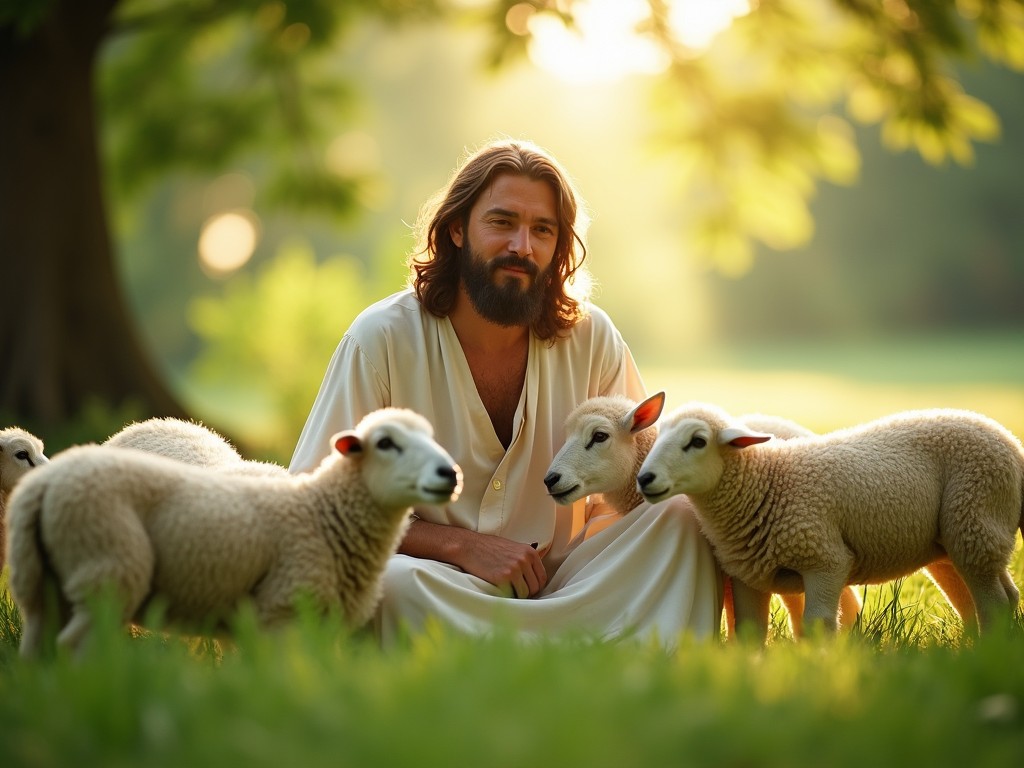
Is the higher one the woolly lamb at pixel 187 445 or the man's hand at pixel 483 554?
the woolly lamb at pixel 187 445

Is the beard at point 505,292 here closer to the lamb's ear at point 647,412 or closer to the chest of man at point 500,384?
the chest of man at point 500,384

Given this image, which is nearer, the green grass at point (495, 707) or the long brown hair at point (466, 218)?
the green grass at point (495, 707)

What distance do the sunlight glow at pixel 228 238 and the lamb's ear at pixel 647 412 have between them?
39.6 metres

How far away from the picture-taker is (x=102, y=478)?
3029 millimetres

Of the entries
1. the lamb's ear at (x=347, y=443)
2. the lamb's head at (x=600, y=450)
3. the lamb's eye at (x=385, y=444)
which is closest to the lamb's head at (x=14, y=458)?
the lamb's ear at (x=347, y=443)

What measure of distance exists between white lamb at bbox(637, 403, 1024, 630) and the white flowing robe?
23 cm

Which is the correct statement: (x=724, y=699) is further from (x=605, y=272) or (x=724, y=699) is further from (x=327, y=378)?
(x=605, y=272)

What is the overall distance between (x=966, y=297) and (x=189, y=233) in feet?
99.1

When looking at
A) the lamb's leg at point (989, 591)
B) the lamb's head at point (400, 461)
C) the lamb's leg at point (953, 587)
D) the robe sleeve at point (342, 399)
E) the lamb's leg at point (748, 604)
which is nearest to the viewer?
the lamb's head at point (400, 461)

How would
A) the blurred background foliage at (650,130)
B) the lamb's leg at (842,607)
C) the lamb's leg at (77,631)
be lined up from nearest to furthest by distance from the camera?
1. the lamb's leg at (77,631)
2. the lamb's leg at (842,607)
3. the blurred background foliage at (650,130)

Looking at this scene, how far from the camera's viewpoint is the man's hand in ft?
13.5

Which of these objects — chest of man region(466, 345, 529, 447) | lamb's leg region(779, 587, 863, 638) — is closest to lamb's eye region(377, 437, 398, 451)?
chest of man region(466, 345, 529, 447)

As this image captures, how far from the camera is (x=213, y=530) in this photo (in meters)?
3.18

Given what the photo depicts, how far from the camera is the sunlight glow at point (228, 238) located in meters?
42.0
